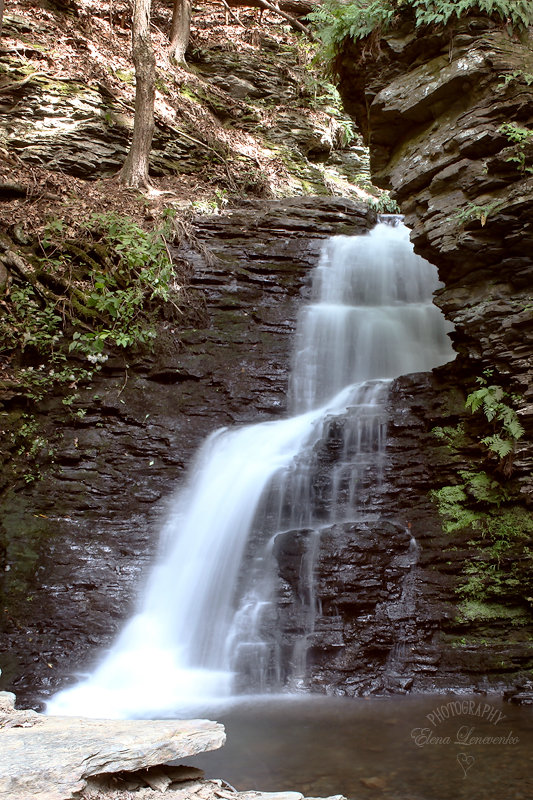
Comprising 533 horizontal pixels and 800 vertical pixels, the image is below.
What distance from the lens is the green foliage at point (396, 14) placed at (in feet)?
22.7

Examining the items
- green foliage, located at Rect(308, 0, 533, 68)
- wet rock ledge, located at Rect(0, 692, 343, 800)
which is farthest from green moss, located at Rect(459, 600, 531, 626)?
green foliage, located at Rect(308, 0, 533, 68)

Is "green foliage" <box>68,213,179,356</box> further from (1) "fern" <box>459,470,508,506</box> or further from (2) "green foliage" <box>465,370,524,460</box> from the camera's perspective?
(1) "fern" <box>459,470,508,506</box>

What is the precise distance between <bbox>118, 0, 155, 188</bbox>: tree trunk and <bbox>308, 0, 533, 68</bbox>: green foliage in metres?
4.03

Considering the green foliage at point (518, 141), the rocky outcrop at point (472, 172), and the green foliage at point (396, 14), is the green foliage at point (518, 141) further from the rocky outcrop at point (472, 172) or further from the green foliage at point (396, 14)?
the green foliage at point (396, 14)

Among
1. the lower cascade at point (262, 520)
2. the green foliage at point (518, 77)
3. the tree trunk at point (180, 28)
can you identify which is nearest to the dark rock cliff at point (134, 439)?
the lower cascade at point (262, 520)

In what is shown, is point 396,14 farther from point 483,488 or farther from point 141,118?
point 483,488

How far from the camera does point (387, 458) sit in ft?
22.5

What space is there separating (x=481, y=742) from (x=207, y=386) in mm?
5751

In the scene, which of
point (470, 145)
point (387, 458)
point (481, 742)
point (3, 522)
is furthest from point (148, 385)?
point (481, 742)

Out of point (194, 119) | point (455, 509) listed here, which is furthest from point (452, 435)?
point (194, 119)

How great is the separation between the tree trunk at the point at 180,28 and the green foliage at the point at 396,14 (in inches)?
315

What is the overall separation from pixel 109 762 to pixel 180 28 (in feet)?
58.6

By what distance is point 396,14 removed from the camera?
7.68m

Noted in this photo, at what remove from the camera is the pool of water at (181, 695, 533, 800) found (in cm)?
322
